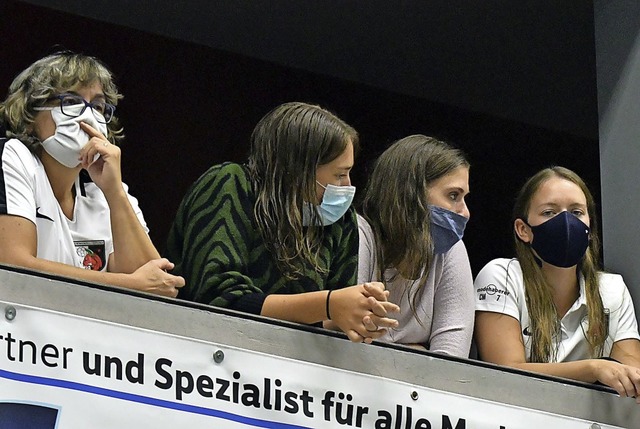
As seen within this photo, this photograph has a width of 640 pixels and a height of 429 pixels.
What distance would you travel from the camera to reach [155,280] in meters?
2.79

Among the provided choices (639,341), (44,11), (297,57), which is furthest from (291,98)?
(639,341)

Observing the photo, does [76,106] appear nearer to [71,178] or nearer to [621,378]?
[71,178]

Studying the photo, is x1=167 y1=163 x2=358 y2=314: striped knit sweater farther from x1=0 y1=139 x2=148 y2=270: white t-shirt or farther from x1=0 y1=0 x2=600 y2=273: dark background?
x1=0 y1=0 x2=600 y2=273: dark background

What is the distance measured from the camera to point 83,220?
3004mm

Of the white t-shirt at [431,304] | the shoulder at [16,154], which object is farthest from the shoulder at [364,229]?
the shoulder at [16,154]

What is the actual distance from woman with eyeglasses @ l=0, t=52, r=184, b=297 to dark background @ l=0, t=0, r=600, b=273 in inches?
91.3

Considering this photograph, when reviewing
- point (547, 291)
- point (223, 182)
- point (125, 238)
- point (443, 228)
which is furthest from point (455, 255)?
point (125, 238)

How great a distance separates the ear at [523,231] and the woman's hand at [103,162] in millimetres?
1269

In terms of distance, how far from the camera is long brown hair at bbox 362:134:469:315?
3.30 m

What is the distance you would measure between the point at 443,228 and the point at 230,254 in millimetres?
717

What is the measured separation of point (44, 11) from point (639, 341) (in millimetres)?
3054

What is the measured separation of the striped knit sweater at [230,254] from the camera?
9.44ft

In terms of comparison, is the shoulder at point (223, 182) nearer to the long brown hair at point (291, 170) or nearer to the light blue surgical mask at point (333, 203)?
the long brown hair at point (291, 170)

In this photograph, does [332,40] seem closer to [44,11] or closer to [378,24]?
[378,24]
